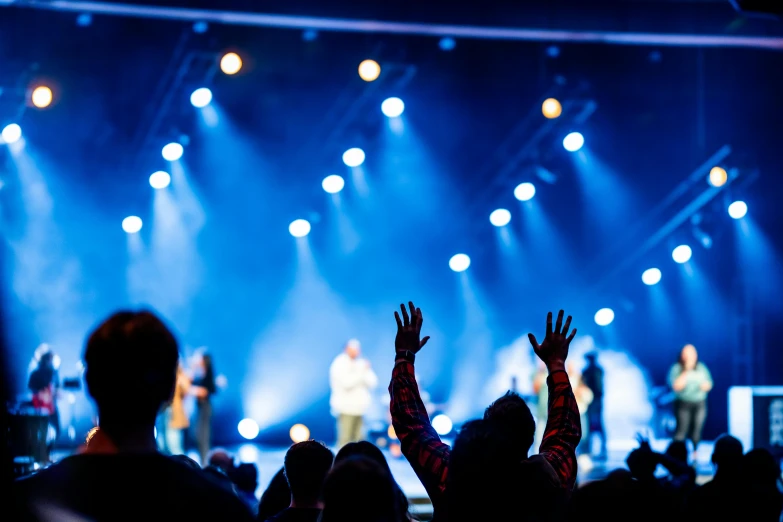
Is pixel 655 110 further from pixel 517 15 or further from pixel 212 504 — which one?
pixel 212 504

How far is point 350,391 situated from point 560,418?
8624mm

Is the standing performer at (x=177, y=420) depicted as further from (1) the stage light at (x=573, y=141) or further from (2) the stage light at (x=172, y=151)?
(1) the stage light at (x=573, y=141)

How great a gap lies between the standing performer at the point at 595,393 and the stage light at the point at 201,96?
6.04 metres

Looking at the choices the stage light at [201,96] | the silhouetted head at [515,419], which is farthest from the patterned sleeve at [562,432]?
the stage light at [201,96]

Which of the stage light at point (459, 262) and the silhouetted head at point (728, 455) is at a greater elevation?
the stage light at point (459, 262)

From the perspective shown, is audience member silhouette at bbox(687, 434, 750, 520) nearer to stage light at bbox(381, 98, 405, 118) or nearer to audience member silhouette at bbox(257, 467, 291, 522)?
audience member silhouette at bbox(257, 467, 291, 522)

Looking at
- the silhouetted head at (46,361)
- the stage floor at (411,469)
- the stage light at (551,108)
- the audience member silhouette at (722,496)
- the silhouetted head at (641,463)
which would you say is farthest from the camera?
the stage light at (551,108)

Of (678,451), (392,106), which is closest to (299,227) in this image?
(392,106)

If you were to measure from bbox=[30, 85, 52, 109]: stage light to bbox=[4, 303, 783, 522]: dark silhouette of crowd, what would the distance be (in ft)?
30.1

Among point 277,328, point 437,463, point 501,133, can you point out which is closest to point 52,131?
point 277,328

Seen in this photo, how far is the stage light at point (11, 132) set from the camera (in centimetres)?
1193

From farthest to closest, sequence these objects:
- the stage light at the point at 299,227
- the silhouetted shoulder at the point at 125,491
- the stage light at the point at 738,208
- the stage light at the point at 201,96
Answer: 1. the stage light at the point at 738,208
2. the stage light at the point at 299,227
3. the stage light at the point at 201,96
4. the silhouetted shoulder at the point at 125,491

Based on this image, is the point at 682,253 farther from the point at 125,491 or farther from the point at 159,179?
the point at 125,491

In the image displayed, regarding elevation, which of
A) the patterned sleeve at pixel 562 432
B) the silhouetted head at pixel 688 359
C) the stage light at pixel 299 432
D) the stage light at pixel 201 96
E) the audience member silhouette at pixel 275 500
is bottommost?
the stage light at pixel 299 432
